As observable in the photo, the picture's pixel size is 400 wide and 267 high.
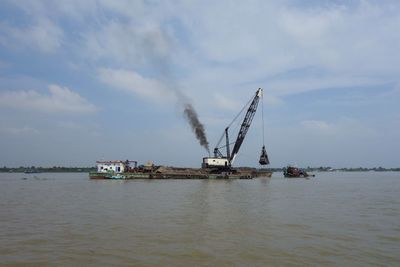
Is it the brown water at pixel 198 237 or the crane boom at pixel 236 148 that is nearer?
the brown water at pixel 198 237

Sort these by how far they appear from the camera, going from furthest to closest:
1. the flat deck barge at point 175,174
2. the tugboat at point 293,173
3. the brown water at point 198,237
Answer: the tugboat at point 293,173, the flat deck barge at point 175,174, the brown water at point 198,237

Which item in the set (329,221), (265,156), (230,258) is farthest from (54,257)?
(265,156)

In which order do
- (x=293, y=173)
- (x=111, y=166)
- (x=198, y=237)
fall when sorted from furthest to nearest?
(x=293, y=173) → (x=111, y=166) → (x=198, y=237)

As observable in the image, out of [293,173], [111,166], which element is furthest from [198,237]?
[293,173]

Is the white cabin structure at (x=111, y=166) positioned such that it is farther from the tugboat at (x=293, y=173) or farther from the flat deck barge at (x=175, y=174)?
the tugboat at (x=293, y=173)

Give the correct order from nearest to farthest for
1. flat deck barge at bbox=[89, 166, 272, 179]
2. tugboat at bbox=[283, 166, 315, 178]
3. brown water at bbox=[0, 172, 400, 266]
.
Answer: brown water at bbox=[0, 172, 400, 266], flat deck barge at bbox=[89, 166, 272, 179], tugboat at bbox=[283, 166, 315, 178]

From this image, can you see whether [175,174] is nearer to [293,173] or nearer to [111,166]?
[111,166]

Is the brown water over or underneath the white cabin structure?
underneath

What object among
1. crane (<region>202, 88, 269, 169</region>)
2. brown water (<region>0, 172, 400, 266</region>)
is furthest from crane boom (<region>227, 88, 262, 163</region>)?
brown water (<region>0, 172, 400, 266</region>)

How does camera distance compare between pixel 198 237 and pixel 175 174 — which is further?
pixel 175 174

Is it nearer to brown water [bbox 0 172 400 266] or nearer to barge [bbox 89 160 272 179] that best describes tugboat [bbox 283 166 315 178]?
barge [bbox 89 160 272 179]

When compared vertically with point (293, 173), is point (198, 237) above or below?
below

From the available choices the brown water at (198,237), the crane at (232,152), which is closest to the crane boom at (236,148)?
the crane at (232,152)

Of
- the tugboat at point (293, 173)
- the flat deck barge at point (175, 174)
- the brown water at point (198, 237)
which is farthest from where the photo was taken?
the tugboat at point (293, 173)
